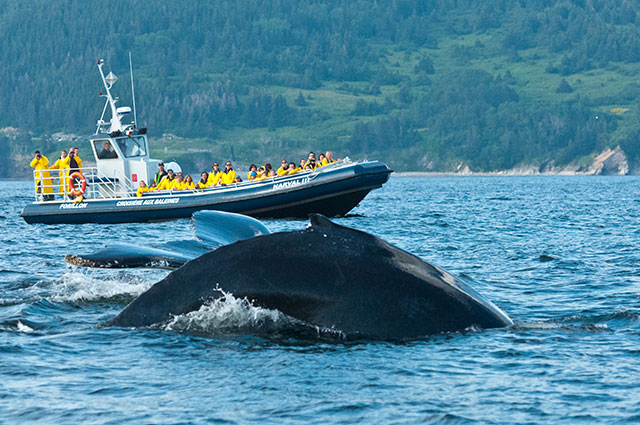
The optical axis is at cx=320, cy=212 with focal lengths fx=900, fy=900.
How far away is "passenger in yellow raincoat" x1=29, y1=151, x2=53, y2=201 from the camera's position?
32.4 meters

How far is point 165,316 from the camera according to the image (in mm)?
7465

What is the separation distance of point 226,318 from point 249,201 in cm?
2408

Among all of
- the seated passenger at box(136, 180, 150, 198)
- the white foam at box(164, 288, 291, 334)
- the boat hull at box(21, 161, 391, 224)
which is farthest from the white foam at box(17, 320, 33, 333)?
the seated passenger at box(136, 180, 150, 198)

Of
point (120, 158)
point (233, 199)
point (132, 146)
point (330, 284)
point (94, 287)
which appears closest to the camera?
point (330, 284)

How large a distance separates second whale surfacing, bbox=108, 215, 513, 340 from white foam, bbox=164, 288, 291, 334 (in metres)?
0.06

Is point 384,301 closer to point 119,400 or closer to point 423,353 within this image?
point 423,353

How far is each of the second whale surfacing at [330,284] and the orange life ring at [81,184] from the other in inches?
975

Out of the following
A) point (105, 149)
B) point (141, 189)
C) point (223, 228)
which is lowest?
point (141, 189)

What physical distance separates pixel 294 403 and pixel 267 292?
3.18ft

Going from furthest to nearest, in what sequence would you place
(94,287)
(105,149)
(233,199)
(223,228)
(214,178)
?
(105,149) < (214,178) < (233,199) < (94,287) < (223,228)

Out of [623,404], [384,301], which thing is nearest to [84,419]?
[384,301]

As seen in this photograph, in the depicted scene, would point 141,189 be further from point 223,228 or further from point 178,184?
point 223,228

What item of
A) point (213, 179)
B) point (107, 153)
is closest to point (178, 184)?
point (213, 179)

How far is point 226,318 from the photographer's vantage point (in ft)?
24.5
